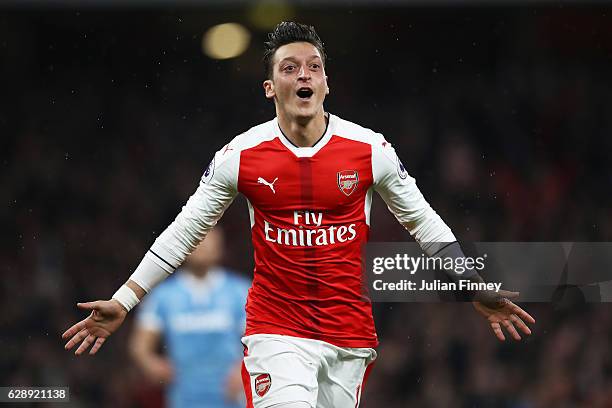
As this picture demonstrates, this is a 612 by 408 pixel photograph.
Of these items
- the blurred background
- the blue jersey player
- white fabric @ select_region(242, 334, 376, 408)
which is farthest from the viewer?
the blurred background

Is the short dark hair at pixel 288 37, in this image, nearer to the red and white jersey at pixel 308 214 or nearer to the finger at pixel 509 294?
the red and white jersey at pixel 308 214

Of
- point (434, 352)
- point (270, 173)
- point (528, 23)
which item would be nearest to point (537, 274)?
point (270, 173)

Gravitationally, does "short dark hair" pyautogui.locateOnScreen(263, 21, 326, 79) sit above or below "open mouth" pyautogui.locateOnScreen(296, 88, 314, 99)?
above

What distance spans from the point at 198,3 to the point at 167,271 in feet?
15.2

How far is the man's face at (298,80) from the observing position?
14.4 ft

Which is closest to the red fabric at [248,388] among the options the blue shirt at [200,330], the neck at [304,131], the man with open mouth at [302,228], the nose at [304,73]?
the man with open mouth at [302,228]

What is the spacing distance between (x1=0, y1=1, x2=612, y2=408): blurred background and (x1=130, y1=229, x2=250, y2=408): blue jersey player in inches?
132

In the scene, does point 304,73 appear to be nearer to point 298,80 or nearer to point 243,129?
point 298,80

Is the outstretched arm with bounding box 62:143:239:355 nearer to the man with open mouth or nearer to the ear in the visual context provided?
the man with open mouth

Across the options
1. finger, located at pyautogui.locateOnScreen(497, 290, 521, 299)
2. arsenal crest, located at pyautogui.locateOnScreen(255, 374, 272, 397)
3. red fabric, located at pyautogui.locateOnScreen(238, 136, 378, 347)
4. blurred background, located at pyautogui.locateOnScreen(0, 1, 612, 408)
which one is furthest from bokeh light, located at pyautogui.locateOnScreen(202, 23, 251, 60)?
arsenal crest, located at pyautogui.locateOnScreen(255, 374, 272, 397)

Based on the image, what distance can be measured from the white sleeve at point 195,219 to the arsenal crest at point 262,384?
62 cm

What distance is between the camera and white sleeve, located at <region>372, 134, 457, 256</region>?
4391mm

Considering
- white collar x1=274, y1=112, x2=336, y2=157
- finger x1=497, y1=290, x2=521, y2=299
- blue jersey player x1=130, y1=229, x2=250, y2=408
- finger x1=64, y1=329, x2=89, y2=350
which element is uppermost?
white collar x1=274, y1=112, x2=336, y2=157

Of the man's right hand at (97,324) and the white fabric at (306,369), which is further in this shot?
the man's right hand at (97,324)
